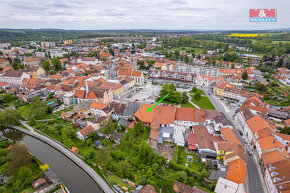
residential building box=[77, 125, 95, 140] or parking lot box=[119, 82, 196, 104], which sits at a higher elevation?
parking lot box=[119, 82, 196, 104]

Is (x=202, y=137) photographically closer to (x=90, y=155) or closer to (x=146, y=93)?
(x=90, y=155)

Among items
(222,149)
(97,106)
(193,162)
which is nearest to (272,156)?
(222,149)

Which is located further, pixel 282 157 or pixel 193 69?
pixel 193 69

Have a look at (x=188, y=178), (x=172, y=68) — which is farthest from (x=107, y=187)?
(x=172, y=68)

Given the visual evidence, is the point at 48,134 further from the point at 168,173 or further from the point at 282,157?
the point at 282,157

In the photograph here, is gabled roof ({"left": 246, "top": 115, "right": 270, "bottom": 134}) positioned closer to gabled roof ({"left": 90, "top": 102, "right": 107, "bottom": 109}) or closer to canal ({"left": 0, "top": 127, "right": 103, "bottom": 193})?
canal ({"left": 0, "top": 127, "right": 103, "bottom": 193})

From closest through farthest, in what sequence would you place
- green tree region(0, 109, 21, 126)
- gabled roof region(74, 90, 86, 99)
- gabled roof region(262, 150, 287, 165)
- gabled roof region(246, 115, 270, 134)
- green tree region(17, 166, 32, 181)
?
green tree region(17, 166, 32, 181)
gabled roof region(262, 150, 287, 165)
gabled roof region(246, 115, 270, 134)
green tree region(0, 109, 21, 126)
gabled roof region(74, 90, 86, 99)

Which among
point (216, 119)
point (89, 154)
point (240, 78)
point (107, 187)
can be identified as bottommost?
point (107, 187)

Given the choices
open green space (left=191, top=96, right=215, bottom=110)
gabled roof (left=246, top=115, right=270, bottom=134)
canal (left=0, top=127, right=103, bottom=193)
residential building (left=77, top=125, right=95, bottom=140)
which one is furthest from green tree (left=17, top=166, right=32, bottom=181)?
open green space (left=191, top=96, right=215, bottom=110)
